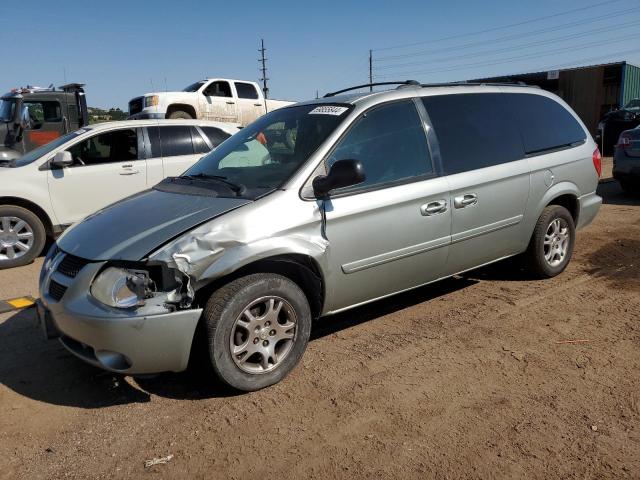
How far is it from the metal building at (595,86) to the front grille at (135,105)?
1350 centimetres

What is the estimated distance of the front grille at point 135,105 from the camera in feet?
56.3

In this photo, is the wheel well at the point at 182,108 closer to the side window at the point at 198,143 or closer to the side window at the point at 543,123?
the side window at the point at 198,143

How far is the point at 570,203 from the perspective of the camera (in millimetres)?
5496

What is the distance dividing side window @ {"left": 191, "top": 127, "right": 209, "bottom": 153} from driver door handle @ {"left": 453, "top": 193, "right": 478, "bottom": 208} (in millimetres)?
4645

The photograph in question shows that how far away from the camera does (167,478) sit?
2.65m

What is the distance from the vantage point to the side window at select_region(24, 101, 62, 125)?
11.8 metres

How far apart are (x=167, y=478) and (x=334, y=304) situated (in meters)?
1.56

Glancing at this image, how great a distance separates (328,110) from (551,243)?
262 cm

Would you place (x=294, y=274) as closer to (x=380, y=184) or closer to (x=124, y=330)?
(x=380, y=184)

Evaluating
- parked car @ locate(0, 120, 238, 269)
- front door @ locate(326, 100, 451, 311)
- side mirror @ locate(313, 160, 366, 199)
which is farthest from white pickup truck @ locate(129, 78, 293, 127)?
side mirror @ locate(313, 160, 366, 199)

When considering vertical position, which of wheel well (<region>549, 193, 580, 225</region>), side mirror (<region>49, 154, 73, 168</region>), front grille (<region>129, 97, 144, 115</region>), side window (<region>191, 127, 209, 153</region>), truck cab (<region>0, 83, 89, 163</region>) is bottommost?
wheel well (<region>549, 193, 580, 225</region>)

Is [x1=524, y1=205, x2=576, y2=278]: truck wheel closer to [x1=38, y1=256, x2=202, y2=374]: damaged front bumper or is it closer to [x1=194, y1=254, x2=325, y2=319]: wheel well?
[x1=194, y1=254, x2=325, y2=319]: wheel well

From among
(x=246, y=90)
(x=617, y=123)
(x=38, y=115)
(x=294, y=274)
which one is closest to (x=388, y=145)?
(x=294, y=274)

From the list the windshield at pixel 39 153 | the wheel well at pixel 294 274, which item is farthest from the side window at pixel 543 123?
the windshield at pixel 39 153
